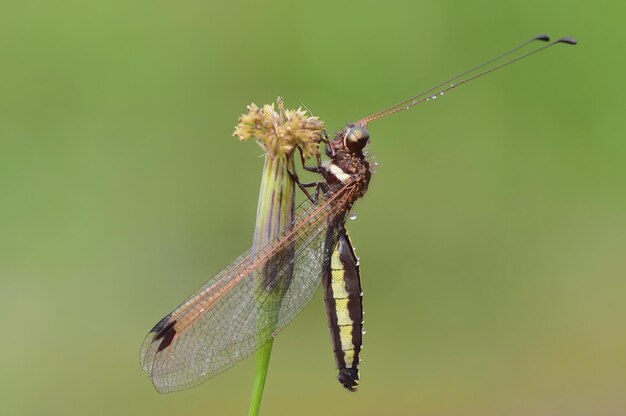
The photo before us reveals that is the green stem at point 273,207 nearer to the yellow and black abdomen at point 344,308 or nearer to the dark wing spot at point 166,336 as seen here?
the dark wing spot at point 166,336

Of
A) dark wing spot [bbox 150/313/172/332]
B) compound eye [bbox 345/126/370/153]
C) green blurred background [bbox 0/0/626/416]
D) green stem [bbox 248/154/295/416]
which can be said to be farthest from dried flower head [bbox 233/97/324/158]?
green blurred background [bbox 0/0/626/416]

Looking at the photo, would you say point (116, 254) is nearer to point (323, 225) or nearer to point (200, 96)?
point (200, 96)

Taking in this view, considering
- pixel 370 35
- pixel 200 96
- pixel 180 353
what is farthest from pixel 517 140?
pixel 180 353

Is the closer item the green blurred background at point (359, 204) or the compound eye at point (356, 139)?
the compound eye at point (356, 139)

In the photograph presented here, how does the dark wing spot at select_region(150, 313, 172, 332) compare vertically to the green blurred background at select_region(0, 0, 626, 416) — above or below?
below

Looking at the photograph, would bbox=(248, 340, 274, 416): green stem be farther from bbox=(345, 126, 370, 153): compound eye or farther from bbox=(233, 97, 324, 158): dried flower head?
bbox=(345, 126, 370, 153): compound eye

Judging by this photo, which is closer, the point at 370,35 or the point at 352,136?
the point at 352,136

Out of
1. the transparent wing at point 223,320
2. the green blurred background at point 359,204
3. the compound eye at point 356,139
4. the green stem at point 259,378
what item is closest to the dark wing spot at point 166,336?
the transparent wing at point 223,320
